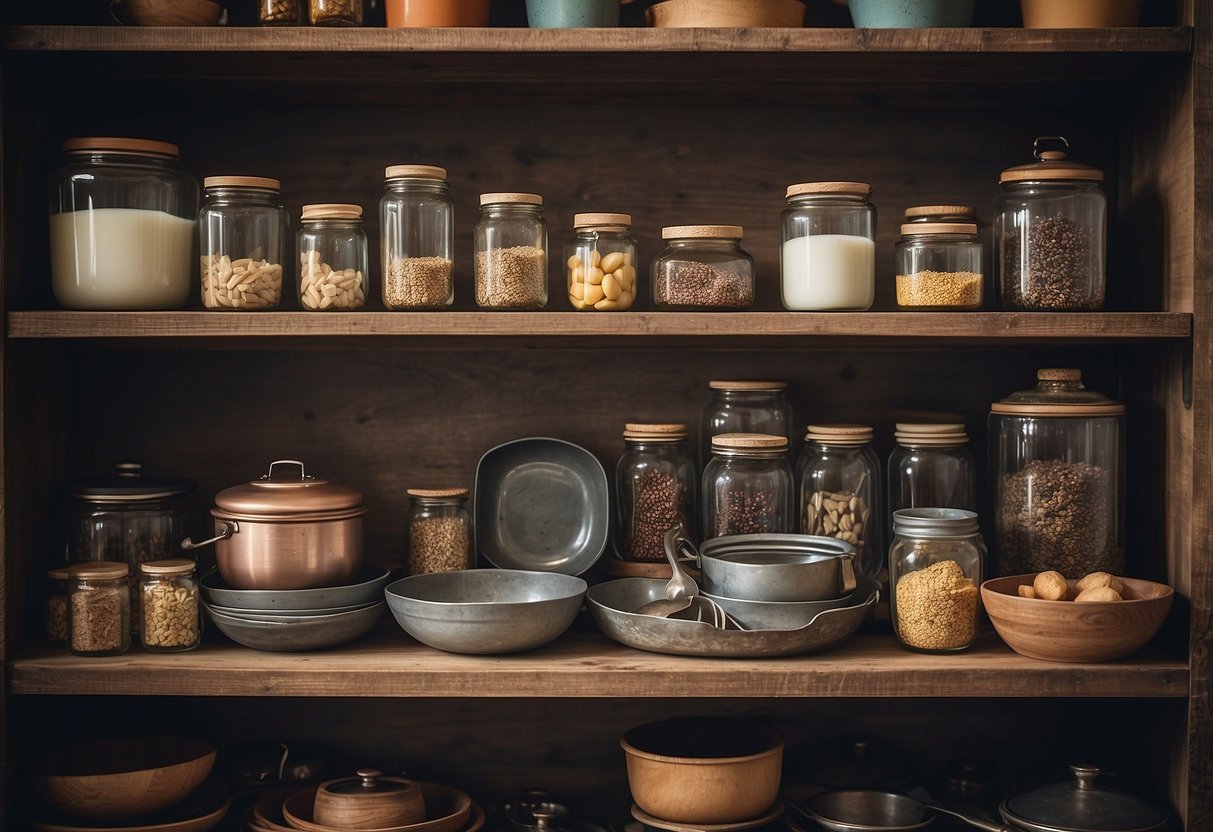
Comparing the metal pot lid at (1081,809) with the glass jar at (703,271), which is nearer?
the metal pot lid at (1081,809)

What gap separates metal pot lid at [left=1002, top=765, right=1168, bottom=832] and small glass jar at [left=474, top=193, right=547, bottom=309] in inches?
41.9

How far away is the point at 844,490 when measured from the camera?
1.81m

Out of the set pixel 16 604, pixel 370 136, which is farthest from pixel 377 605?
pixel 370 136

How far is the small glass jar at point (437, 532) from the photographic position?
179cm

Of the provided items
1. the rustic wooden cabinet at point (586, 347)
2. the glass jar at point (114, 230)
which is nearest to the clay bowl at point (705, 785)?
the rustic wooden cabinet at point (586, 347)

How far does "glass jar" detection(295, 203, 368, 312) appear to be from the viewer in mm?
1638

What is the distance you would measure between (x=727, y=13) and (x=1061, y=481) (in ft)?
2.97

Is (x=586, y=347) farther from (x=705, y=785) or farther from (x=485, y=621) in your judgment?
(x=705, y=785)

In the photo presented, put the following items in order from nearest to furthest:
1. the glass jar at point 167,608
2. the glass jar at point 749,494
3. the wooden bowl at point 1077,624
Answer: the wooden bowl at point 1077,624 → the glass jar at point 167,608 → the glass jar at point 749,494

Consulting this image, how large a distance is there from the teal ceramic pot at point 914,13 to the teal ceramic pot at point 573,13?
39 centimetres

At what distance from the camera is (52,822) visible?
5.21 feet

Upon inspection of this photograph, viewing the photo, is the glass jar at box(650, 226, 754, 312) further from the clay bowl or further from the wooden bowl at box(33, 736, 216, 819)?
the wooden bowl at box(33, 736, 216, 819)

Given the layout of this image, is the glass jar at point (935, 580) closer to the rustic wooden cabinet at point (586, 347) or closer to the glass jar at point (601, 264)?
the rustic wooden cabinet at point (586, 347)

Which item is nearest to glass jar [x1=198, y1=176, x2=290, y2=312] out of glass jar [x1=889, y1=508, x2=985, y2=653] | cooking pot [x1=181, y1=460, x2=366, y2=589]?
cooking pot [x1=181, y1=460, x2=366, y2=589]
